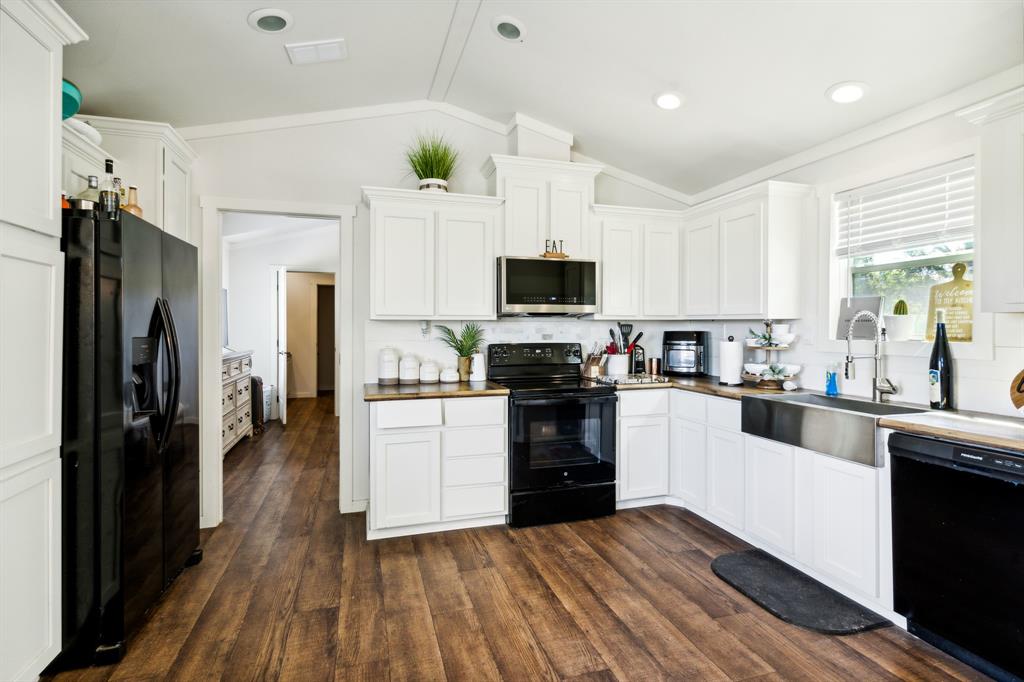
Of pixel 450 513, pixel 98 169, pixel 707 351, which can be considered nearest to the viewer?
pixel 98 169

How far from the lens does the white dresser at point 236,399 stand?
492cm

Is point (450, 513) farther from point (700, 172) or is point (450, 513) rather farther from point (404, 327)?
point (700, 172)

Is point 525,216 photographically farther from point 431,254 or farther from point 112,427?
point 112,427

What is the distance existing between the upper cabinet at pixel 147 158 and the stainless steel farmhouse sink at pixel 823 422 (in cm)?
354

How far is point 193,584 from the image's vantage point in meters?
2.51

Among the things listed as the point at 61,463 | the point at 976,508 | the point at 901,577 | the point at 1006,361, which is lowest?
the point at 901,577

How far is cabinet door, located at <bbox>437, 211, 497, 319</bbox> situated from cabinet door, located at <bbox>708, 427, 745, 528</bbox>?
1.70m

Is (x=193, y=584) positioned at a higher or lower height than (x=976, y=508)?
lower

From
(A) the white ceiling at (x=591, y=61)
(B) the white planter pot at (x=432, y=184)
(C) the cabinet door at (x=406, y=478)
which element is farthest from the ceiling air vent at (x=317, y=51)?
(C) the cabinet door at (x=406, y=478)

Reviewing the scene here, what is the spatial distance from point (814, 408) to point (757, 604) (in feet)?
3.18

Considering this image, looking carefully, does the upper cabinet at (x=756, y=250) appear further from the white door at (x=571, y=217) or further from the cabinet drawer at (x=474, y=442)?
the cabinet drawer at (x=474, y=442)

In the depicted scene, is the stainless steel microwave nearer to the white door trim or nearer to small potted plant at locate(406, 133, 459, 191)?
small potted plant at locate(406, 133, 459, 191)

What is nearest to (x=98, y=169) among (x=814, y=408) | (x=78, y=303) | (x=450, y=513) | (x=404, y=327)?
(x=78, y=303)

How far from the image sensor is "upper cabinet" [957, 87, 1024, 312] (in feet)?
6.32
